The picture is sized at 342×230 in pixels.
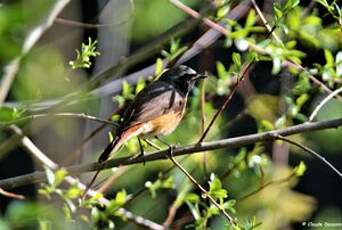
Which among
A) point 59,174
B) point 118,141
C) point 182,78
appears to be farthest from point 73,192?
point 182,78

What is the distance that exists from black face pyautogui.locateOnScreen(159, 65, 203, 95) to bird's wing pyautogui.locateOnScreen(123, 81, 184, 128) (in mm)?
38

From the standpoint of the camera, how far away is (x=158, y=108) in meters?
3.79

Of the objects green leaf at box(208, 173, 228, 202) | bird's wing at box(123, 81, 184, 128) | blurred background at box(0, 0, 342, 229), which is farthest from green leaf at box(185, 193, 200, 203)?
bird's wing at box(123, 81, 184, 128)

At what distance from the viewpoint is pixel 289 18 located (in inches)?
120

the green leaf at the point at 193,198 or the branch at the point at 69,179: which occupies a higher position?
the branch at the point at 69,179

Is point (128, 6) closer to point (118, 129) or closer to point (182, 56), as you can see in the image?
point (182, 56)

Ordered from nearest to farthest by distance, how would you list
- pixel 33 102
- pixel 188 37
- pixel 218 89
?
1. pixel 33 102
2. pixel 218 89
3. pixel 188 37

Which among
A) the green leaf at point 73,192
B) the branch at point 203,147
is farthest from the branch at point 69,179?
the branch at point 203,147

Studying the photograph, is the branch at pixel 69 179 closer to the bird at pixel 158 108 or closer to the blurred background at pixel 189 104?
the blurred background at pixel 189 104

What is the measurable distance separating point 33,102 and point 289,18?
3.58 feet

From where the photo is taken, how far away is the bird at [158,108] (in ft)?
11.2

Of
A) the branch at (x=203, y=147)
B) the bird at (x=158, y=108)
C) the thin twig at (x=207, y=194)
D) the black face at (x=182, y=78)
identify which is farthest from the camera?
the black face at (x=182, y=78)

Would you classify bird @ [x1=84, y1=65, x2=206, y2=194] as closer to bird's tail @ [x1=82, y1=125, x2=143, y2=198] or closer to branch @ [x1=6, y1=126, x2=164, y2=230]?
bird's tail @ [x1=82, y1=125, x2=143, y2=198]

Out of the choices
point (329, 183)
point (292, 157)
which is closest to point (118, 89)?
point (292, 157)
